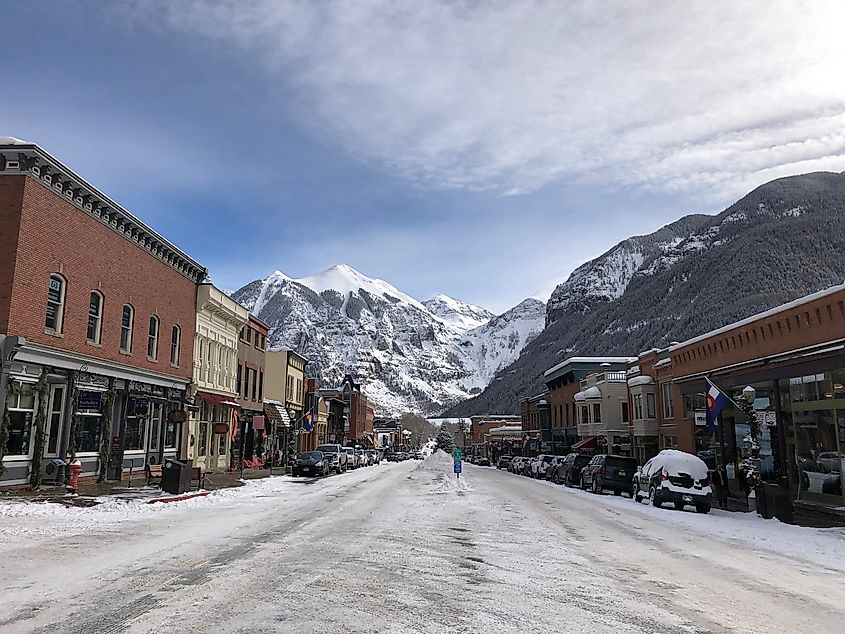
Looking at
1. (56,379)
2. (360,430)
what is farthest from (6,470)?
(360,430)

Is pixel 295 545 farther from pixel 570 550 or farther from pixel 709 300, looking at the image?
pixel 709 300

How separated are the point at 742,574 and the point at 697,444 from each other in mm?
21320

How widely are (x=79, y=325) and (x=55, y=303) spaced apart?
4.90ft

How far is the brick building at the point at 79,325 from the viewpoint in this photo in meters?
20.2

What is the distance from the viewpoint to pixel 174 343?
3347cm

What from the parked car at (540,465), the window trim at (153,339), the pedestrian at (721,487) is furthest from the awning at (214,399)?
the pedestrian at (721,487)

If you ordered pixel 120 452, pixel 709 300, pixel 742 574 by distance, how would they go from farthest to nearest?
pixel 709 300
pixel 120 452
pixel 742 574

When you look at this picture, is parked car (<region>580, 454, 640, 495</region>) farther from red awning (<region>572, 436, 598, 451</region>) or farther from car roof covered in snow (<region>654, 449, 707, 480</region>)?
red awning (<region>572, 436, 598, 451</region>)

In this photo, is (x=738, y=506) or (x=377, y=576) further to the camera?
(x=738, y=506)

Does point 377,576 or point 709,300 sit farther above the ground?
point 709,300

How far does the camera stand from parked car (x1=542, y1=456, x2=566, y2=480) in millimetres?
42125

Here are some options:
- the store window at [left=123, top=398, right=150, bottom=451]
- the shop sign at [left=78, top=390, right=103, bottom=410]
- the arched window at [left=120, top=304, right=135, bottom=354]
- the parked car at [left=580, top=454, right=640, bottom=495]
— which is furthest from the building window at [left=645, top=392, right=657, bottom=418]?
the shop sign at [left=78, top=390, right=103, bottom=410]

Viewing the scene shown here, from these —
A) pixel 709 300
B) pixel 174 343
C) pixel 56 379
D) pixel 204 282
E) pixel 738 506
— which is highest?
pixel 709 300

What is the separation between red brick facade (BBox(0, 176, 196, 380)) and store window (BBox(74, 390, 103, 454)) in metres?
1.62
